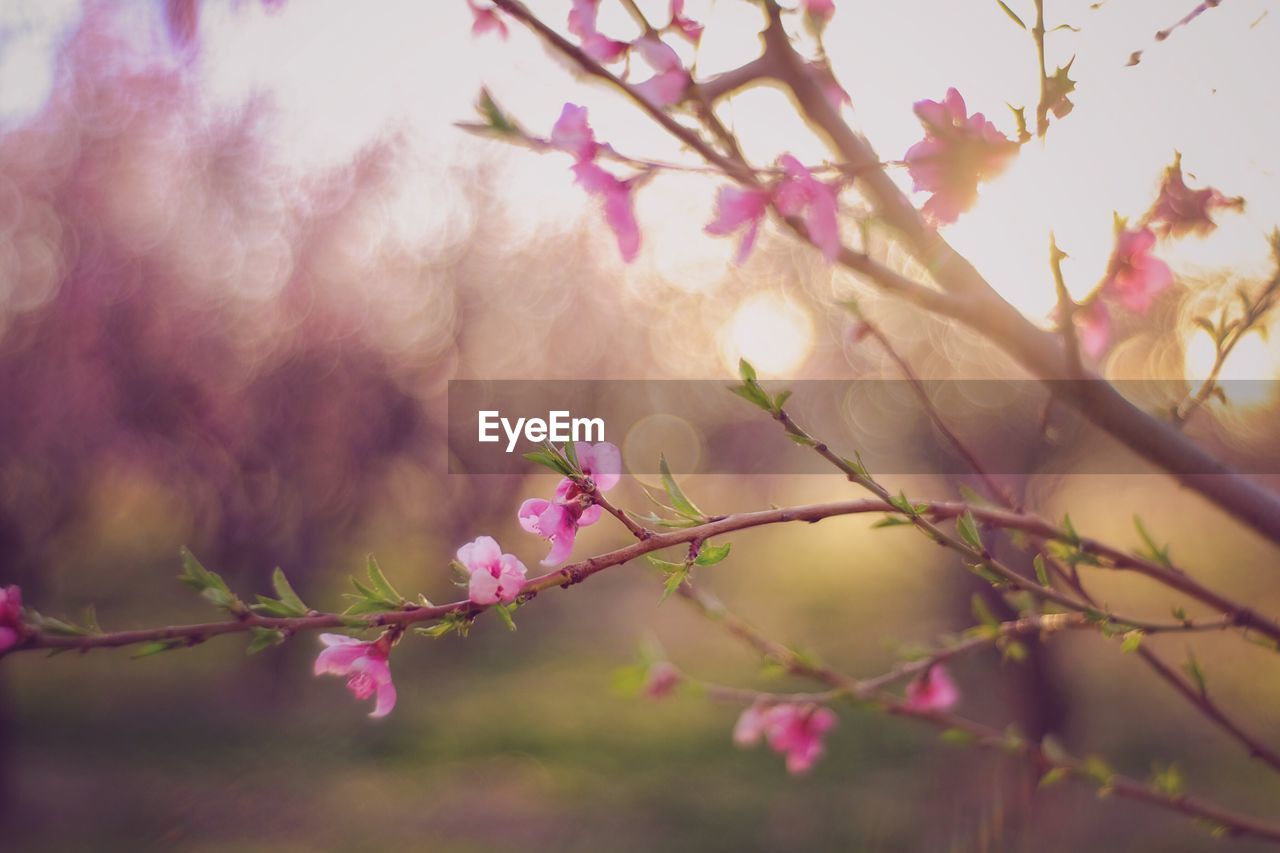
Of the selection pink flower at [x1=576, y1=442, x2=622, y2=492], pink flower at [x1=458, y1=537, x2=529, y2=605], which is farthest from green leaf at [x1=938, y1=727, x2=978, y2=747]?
pink flower at [x1=458, y1=537, x2=529, y2=605]

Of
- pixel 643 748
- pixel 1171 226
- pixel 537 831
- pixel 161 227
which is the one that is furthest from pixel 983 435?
pixel 161 227

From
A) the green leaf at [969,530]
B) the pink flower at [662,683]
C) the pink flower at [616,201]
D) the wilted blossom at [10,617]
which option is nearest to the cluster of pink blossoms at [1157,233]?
the green leaf at [969,530]

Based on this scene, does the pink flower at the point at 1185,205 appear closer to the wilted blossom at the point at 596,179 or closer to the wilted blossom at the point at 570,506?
the wilted blossom at the point at 596,179

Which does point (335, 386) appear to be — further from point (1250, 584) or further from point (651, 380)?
point (1250, 584)

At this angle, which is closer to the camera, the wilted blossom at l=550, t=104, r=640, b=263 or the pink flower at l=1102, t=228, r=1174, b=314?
the wilted blossom at l=550, t=104, r=640, b=263

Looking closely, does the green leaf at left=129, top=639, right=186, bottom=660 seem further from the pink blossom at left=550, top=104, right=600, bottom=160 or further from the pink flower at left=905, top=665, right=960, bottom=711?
the pink flower at left=905, top=665, right=960, bottom=711

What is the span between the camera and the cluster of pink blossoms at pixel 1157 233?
149 cm

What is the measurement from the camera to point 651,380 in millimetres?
13047

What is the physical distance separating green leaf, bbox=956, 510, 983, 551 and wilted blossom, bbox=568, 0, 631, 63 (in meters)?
0.75

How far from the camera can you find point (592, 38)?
1.24 m

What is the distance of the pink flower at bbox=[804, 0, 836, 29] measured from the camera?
4.02 feet

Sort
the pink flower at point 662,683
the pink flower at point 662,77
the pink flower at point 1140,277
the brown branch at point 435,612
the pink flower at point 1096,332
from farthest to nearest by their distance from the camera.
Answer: the pink flower at point 662,683 → the pink flower at point 1096,332 → the pink flower at point 1140,277 → the pink flower at point 662,77 → the brown branch at point 435,612

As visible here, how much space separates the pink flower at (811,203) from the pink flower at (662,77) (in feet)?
0.53

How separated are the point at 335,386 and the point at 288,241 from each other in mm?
1528
